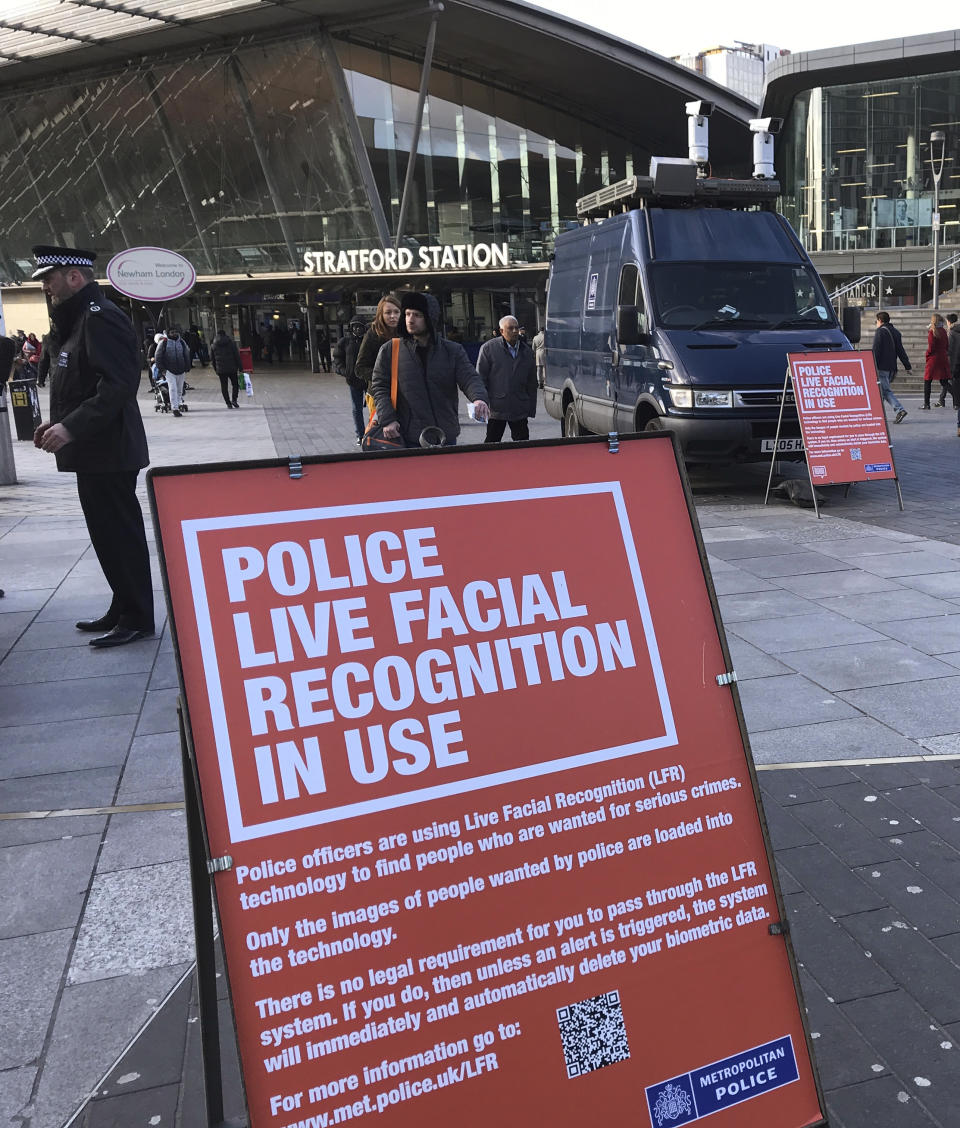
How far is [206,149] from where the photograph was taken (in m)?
43.7

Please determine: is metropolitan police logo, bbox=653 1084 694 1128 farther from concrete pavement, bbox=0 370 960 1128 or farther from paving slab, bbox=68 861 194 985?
paving slab, bbox=68 861 194 985

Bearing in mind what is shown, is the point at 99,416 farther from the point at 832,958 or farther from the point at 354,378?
the point at 354,378

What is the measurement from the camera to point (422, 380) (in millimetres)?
6965

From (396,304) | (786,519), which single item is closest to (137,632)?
(396,304)

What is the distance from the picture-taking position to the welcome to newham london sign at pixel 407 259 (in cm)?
4012

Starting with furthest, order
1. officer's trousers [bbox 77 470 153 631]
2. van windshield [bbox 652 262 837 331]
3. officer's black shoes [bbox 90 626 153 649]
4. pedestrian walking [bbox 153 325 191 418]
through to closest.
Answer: pedestrian walking [bbox 153 325 191 418] → van windshield [bbox 652 262 837 331] → officer's black shoes [bbox 90 626 153 649] → officer's trousers [bbox 77 470 153 631]

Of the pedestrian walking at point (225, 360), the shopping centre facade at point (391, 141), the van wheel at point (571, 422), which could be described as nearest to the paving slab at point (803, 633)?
the van wheel at point (571, 422)

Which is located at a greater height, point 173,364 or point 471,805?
point 173,364

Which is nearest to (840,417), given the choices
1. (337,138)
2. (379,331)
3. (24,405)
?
(379,331)

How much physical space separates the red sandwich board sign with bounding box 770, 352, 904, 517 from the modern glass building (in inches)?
1168

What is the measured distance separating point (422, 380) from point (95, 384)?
6.76 ft

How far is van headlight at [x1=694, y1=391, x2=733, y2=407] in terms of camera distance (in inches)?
382

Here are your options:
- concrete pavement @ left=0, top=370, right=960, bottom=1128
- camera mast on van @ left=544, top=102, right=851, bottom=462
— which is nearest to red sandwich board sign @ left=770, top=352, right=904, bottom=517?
camera mast on van @ left=544, top=102, right=851, bottom=462

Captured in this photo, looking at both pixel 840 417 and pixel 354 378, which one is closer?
pixel 840 417
